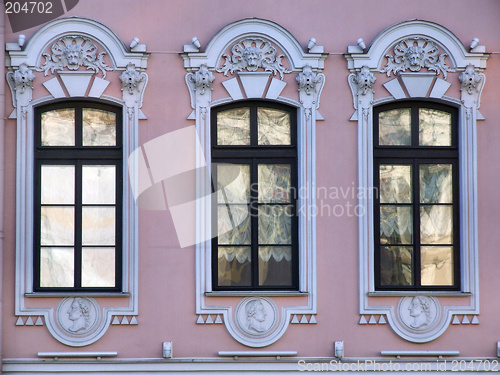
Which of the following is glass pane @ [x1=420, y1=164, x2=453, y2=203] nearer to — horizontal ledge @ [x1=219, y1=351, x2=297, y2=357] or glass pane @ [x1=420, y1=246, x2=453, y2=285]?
glass pane @ [x1=420, y1=246, x2=453, y2=285]

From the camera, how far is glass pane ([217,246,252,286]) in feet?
33.4

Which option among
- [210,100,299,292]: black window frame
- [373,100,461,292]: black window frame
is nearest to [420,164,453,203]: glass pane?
[373,100,461,292]: black window frame

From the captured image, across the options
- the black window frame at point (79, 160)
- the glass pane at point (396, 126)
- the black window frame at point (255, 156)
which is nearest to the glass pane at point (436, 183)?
the glass pane at point (396, 126)

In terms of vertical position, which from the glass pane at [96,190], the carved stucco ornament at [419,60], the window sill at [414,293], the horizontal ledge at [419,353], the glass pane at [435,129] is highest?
the carved stucco ornament at [419,60]

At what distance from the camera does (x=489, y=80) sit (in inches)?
404

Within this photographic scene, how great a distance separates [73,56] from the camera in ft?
32.9

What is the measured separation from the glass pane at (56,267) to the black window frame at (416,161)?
3783 millimetres

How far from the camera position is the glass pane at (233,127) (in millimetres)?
10312

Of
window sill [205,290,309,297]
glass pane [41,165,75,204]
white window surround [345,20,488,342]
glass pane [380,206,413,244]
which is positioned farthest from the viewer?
glass pane [380,206,413,244]

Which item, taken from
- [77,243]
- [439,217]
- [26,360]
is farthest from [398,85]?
[26,360]

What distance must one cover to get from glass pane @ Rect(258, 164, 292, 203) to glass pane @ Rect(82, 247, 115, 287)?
201cm

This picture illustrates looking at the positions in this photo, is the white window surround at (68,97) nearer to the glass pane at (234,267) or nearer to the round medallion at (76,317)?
the round medallion at (76,317)

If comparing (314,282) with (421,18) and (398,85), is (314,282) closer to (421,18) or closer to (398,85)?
(398,85)

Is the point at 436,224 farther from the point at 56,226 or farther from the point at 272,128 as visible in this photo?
the point at 56,226
